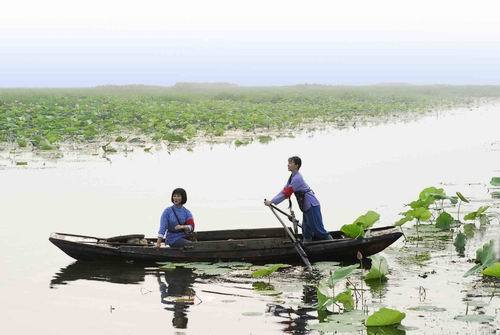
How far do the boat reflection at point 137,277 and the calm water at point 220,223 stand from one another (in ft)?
0.07

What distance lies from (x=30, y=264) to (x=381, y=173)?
11577mm

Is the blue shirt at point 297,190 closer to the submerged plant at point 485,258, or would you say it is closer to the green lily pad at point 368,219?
the green lily pad at point 368,219

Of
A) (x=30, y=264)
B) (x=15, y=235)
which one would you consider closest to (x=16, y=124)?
(x=15, y=235)

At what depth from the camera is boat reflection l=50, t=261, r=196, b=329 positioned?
8854mm

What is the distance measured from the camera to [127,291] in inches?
366

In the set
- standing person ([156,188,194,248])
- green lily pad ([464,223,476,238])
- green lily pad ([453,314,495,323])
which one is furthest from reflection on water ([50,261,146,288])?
green lily pad ([464,223,476,238])

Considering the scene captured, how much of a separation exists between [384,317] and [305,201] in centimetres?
372

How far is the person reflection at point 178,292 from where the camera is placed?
8.13 m

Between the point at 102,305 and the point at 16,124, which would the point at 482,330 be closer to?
the point at 102,305

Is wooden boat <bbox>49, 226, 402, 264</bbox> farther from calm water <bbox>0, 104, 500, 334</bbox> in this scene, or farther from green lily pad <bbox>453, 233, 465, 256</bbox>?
green lily pad <bbox>453, 233, 465, 256</bbox>

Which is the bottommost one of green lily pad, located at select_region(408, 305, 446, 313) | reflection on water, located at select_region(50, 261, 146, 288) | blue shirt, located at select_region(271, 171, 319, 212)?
reflection on water, located at select_region(50, 261, 146, 288)

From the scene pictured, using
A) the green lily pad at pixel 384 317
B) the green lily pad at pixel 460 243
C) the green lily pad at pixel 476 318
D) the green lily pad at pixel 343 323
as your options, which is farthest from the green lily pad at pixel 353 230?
the green lily pad at pixel 384 317

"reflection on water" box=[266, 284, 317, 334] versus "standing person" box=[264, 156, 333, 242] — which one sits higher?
"standing person" box=[264, 156, 333, 242]

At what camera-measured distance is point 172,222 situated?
10.5 meters
